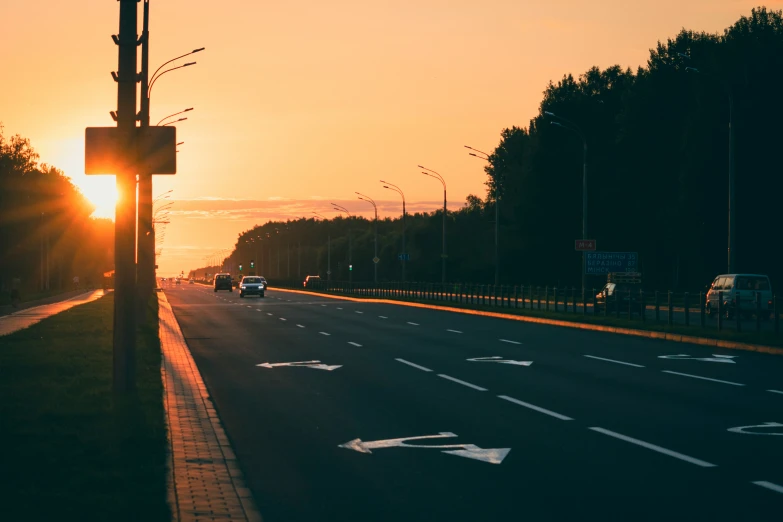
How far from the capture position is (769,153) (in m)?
61.3

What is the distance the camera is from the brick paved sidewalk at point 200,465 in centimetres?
754

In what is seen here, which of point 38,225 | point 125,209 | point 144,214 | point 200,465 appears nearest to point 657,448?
point 200,465

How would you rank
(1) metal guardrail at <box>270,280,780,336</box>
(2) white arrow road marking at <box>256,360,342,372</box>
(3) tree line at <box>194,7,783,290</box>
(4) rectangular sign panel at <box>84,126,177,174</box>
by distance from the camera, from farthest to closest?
(3) tree line at <box>194,7,783,290</box> → (1) metal guardrail at <box>270,280,780,336</box> → (2) white arrow road marking at <box>256,360,342,372</box> → (4) rectangular sign panel at <box>84,126,177,174</box>

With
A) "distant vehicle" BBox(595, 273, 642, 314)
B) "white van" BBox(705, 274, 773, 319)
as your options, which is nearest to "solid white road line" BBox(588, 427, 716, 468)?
"white van" BBox(705, 274, 773, 319)

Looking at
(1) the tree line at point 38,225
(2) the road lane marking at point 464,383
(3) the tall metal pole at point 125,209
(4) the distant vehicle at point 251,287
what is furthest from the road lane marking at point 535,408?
(1) the tree line at point 38,225

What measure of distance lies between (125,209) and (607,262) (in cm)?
3554

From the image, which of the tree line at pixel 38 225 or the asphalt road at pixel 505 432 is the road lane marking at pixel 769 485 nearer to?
the asphalt road at pixel 505 432

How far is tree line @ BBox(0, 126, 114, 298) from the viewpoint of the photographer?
99.9m

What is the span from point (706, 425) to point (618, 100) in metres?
80.9

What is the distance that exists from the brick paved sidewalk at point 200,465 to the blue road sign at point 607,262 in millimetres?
32499

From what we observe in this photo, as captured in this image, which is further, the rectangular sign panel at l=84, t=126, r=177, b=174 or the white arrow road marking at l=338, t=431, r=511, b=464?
the rectangular sign panel at l=84, t=126, r=177, b=174

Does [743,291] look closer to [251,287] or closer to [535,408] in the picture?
[535,408]

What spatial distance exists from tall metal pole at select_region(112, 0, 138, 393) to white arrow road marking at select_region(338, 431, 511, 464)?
11.9 ft

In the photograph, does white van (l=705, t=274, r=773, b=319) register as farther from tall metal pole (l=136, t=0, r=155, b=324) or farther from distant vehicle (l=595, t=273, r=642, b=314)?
tall metal pole (l=136, t=0, r=155, b=324)
